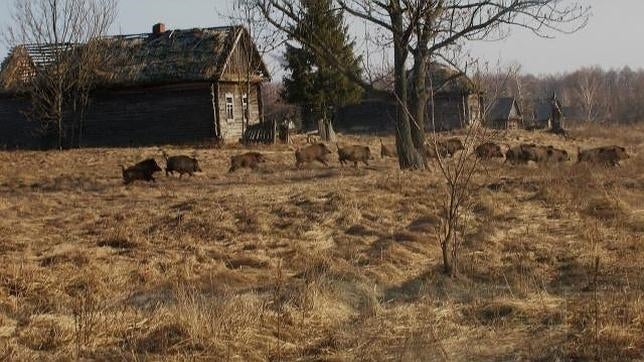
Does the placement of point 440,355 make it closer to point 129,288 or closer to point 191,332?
point 191,332

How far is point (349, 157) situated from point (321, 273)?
13249 mm

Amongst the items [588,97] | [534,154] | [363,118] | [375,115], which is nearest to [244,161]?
[534,154]

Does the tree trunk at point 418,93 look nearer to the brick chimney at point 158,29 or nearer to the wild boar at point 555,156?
the wild boar at point 555,156

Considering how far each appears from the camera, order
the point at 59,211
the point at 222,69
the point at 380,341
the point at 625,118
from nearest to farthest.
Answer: the point at 380,341, the point at 59,211, the point at 222,69, the point at 625,118

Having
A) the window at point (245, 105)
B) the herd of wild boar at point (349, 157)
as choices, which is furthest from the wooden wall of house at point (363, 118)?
the herd of wild boar at point (349, 157)

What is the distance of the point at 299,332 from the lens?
5.97 meters

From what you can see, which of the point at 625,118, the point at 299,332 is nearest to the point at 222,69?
the point at 299,332

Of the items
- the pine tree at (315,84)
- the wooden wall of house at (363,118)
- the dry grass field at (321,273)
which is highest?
the pine tree at (315,84)

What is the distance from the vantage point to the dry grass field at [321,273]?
18.2 feet

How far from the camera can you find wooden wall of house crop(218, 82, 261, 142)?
30.9 m

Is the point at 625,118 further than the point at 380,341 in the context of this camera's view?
Yes

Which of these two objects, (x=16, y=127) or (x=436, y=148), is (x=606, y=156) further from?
(x=16, y=127)

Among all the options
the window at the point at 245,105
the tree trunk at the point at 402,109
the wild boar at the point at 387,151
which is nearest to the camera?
the tree trunk at the point at 402,109

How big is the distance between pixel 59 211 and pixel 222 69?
56.1 feet
